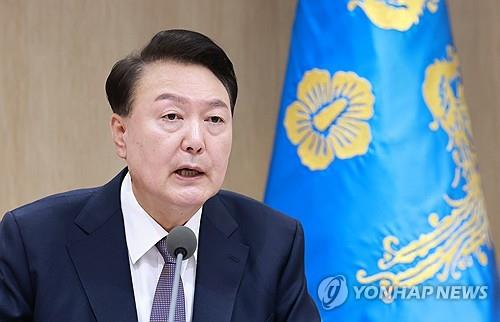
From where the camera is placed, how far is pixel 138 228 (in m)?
1.96

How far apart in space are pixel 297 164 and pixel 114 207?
1.07 meters

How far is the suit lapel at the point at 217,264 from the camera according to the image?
192 centimetres

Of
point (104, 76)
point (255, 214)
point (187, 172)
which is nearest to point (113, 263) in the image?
point (187, 172)

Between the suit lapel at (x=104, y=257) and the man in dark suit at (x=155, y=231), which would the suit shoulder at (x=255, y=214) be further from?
the suit lapel at (x=104, y=257)

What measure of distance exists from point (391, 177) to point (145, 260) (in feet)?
3.54

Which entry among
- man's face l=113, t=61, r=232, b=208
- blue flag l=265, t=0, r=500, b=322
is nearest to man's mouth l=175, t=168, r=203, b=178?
man's face l=113, t=61, r=232, b=208

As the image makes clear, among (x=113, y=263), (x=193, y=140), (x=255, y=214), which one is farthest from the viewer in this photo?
(x=255, y=214)

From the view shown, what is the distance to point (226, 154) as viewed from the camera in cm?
191

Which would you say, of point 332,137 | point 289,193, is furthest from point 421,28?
point 289,193

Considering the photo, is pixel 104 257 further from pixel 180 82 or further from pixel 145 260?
pixel 180 82

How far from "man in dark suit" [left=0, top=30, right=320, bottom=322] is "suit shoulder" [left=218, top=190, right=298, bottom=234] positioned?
0.15 feet

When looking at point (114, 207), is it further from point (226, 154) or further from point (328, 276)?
point (328, 276)

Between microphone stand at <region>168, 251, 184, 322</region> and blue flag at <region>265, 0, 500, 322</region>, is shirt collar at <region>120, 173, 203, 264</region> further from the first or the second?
blue flag at <region>265, 0, 500, 322</region>

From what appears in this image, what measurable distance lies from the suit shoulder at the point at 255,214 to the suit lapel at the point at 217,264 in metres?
0.03
